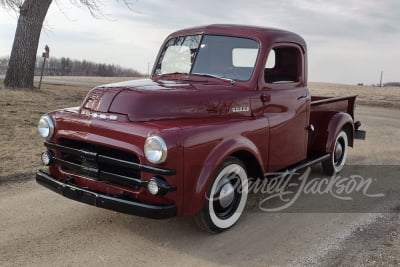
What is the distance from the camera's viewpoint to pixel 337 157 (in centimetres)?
689

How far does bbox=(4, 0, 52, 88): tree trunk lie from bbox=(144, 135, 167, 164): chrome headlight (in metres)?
11.7

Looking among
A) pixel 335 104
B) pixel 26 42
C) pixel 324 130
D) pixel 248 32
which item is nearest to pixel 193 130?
pixel 248 32

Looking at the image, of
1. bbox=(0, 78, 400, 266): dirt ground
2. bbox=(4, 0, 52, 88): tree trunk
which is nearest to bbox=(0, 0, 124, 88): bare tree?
bbox=(4, 0, 52, 88): tree trunk

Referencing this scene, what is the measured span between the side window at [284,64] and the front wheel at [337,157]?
1.40m

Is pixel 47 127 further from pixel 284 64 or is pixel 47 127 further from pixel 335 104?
pixel 335 104

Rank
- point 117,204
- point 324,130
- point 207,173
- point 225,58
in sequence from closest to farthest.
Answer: point 117,204 < point 207,173 < point 225,58 < point 324,130

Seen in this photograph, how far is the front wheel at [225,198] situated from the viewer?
4.18 meters

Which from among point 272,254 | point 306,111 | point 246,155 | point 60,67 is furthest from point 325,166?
point 60,67

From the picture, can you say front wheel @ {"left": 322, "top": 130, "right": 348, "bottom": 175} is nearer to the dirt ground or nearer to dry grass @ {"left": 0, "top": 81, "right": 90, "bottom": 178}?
the dirt ground

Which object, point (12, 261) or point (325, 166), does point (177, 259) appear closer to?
point (12, 261)

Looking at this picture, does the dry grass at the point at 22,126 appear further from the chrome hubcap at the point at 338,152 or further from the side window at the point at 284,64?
the chrome hubcap at the point at 338,152

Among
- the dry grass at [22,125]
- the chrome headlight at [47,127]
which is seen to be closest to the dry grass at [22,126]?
the dry grass at [22,125]

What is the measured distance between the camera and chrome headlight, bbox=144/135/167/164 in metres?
3.66

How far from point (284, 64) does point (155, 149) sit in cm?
265
